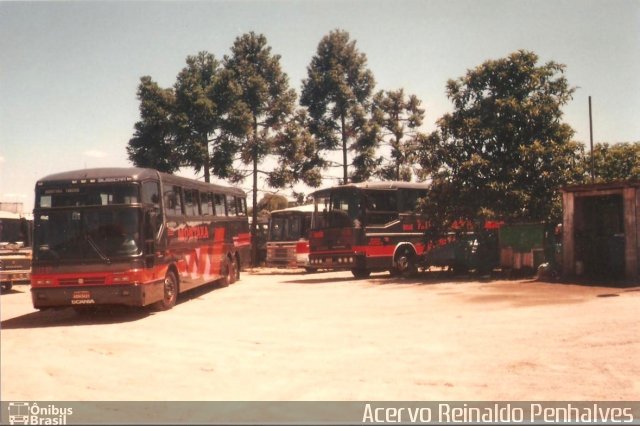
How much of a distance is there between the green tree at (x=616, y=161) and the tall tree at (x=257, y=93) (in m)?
23.4

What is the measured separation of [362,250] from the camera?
2091cm

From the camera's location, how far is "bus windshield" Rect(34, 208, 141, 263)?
12.0 metres

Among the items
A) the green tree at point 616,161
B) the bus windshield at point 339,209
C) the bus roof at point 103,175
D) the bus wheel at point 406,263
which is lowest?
the bus wheel at point 406,263

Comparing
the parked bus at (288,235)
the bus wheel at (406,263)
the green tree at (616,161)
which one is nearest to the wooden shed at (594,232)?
the bus wheel at (406,263)

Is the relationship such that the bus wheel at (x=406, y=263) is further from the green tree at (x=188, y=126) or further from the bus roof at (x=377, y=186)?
the green tree at (x=188, y=126)

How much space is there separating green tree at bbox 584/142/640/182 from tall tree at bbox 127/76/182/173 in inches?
1156

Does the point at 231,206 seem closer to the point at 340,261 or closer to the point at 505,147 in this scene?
the point at 340,261

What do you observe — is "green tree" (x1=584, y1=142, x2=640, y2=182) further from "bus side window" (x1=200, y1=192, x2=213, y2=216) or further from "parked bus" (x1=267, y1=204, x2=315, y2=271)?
"bus side window" (x1=200, y1=192, x2=213, y2=216)

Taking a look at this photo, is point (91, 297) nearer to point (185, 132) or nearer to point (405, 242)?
point (405, 242)

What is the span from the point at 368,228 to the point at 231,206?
16.1ft

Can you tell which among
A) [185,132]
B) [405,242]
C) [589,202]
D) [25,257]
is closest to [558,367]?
[589,202]

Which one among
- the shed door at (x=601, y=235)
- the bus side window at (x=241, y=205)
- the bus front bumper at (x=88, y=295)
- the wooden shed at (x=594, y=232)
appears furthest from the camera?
the bus side window at (x=241, y=205)

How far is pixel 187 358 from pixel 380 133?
28858mm

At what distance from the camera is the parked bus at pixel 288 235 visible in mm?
27569
